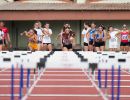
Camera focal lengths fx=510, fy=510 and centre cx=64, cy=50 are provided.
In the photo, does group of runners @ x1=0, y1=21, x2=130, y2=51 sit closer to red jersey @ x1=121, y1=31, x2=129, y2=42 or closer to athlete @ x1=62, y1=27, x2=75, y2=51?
athlete @ x1=62, y1=27, x2=75, y2=51

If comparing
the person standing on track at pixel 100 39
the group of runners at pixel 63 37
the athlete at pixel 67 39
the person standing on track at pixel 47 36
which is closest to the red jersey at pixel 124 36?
the group of runners at pixel 63 37

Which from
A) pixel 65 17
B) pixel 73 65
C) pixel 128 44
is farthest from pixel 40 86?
pixel 65 17

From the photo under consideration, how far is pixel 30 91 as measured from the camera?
32.2 feet

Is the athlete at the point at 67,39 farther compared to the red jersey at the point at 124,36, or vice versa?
the red jersey at the point at 124,36

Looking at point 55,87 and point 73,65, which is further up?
point 73,65

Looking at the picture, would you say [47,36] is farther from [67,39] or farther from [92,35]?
[67,39]

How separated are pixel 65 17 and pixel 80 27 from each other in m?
1.78

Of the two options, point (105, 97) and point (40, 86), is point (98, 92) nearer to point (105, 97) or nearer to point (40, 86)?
point (105, 97)

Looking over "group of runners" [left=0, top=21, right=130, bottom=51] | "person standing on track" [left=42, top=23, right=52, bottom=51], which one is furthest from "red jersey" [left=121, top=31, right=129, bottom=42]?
"person standing on track" [left=42, top=23, right=52, bottom=51]

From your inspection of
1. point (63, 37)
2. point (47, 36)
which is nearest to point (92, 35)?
point (47, 36)

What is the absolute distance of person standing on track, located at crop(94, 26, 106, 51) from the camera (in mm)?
20609

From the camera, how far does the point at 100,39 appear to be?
20656 millimetres

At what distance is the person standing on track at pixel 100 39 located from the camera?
20609mm

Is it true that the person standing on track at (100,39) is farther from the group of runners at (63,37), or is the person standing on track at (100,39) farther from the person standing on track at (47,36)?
the person standing on track at (47,36)
